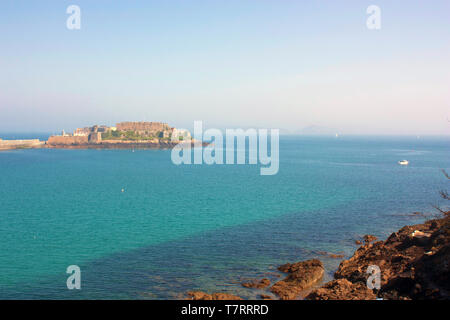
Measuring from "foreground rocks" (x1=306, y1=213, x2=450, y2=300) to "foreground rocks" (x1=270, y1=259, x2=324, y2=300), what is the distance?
0.88 meters

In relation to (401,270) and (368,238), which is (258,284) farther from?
(368,238)

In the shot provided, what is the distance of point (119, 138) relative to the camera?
16925cm

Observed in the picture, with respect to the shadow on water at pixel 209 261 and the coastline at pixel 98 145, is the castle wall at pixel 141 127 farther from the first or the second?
the shadow on water at pixel 209 261

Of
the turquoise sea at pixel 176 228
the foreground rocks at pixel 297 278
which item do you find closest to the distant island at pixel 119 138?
the turquoise sea at pixel 176 228

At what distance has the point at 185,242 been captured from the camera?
84.3 ft

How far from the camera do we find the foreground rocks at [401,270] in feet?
51.3

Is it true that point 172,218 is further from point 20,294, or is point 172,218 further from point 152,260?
point 20,294

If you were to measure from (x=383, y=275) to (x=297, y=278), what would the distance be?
14.1 ft

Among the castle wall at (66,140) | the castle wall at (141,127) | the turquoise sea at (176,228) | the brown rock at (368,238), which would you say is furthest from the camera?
the castle wall at (141,127)

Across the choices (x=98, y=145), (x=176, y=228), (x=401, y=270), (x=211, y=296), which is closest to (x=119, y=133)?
(x=98, y=145)

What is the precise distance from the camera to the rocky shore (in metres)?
15.8

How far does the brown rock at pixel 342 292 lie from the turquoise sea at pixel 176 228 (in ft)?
7.68

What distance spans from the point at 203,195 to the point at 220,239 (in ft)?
66.2

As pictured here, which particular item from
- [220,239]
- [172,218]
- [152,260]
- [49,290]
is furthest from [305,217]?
[49,290]
